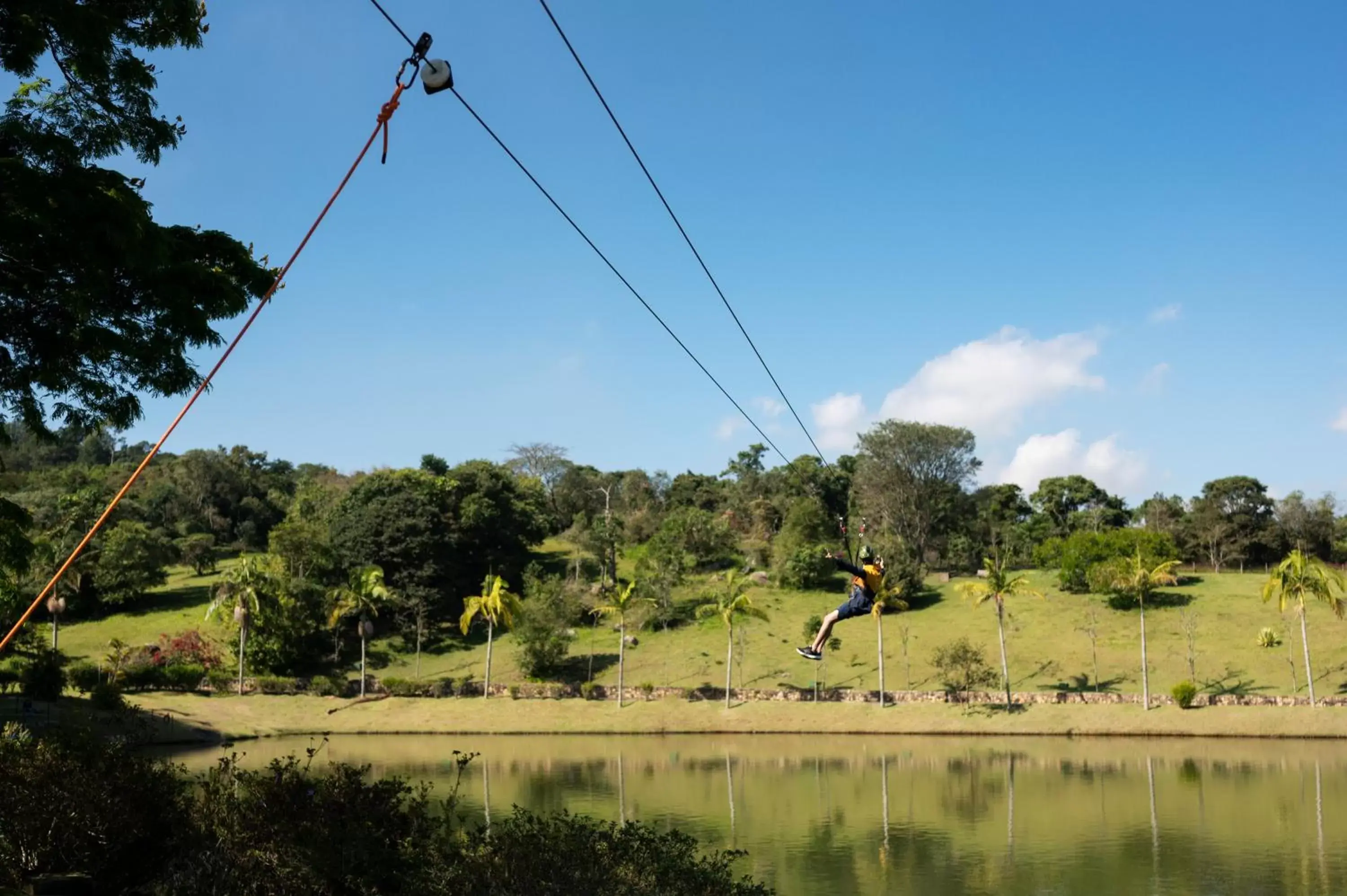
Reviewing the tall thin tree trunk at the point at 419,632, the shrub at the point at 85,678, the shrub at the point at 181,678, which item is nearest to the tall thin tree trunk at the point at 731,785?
the tall thin tree trunk at the point at 419,632

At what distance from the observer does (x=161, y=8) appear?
12.9 m

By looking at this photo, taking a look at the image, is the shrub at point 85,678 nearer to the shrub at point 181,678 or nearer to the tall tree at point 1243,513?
the shrub at point 181,678

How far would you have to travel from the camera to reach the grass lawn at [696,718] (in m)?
48.9

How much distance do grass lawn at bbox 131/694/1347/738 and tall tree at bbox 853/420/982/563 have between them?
35.1 m

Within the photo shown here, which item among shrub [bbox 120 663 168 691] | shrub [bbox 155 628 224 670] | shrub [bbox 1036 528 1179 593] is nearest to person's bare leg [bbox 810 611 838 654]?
shrub [bbox 120 663 168 691]

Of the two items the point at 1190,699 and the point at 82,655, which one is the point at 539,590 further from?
the point at 1190,699

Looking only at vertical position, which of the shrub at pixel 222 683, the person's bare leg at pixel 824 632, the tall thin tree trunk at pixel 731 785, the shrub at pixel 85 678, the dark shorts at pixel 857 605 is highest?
the dark shorts at pixel 857 605

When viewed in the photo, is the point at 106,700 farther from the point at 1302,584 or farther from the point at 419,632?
the point at 1302,584

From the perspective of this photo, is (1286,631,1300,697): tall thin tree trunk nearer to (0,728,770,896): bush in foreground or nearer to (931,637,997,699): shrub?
(931,637,997,699): shrub

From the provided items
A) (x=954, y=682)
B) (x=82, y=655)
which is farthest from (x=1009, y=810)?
(x=82, y=655)

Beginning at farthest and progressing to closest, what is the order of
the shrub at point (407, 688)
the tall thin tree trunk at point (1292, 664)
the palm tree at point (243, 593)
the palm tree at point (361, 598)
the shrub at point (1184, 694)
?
the palm tree at point (361, 598) → the palm tree at point (243, 593) → the shrub at point (407, 688) → the tall thin tree trunk at point (1292, 664) → the shrub at point (1184, 694)

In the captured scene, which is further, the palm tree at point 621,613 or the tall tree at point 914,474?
the tall tree at point 914,474

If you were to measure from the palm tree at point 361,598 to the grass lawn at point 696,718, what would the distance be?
4893 millimetres

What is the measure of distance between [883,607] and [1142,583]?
15.1m
